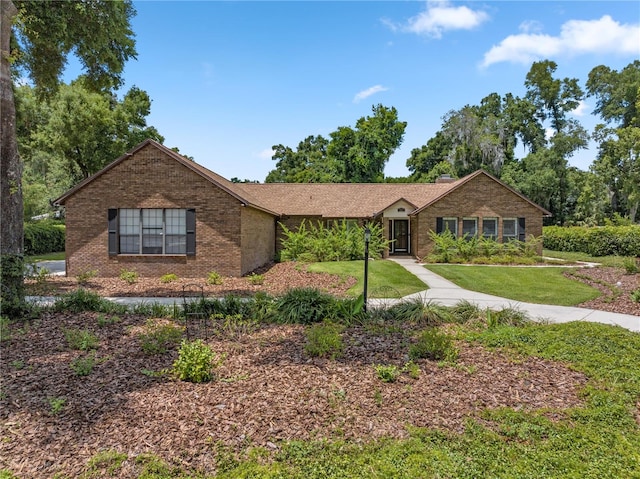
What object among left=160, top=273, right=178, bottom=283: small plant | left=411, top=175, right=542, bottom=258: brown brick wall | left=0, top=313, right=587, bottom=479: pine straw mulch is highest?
left=411, top=175, right=542, bottom=258: brown brick wall

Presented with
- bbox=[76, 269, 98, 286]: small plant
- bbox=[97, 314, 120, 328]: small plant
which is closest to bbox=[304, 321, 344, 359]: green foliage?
bbox=[97, 314, 120, 328]: small plant

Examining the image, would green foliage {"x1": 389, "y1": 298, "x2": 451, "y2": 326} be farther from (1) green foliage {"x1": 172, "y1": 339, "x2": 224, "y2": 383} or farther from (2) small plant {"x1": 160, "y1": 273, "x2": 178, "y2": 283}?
(2) small plant {"x1": 160, "y1": 273, "x2": 178, "y2": 283}

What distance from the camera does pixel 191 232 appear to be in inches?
556

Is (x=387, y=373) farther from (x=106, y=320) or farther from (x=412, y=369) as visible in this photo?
(x=106, y=320)

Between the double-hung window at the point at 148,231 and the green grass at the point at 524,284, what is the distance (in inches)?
399

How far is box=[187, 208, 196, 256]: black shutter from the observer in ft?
46.3

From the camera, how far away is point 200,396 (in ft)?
14.1

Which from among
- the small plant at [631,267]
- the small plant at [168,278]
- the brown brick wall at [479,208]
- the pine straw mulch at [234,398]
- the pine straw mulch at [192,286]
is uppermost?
the brown brick wall at [479,208]

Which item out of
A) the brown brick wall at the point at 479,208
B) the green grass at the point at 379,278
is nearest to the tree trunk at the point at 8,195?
the green grass at the point at 379,278

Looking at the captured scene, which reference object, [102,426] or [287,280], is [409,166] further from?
[102,426]

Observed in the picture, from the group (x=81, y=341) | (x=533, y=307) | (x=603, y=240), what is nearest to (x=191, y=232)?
(x=81, y=341)

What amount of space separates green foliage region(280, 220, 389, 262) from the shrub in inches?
397

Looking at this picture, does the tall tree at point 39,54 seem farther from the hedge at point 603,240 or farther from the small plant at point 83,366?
the hedge at point 603,240

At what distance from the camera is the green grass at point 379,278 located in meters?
11.0
